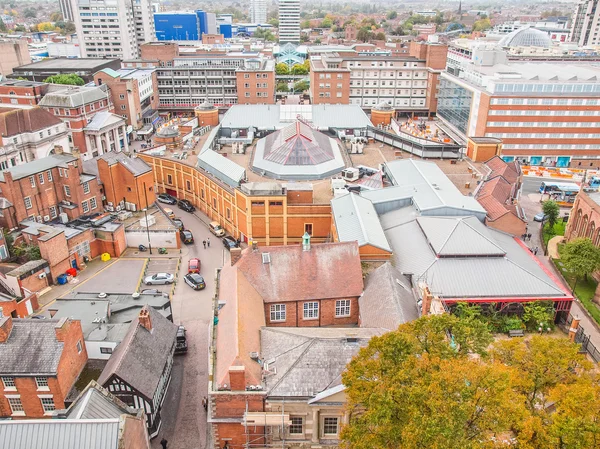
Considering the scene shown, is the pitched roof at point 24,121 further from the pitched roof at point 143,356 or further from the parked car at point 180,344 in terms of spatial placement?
the pitched roof at point 143,356

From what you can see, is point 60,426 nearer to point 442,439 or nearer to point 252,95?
point 442,439

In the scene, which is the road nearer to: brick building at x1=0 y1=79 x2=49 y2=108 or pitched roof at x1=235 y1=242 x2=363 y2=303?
pitched roof at x1=235 y1=242 x2=363 y2=303

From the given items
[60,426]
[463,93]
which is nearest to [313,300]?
[60,426]

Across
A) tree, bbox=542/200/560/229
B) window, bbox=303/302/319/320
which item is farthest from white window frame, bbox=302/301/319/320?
tree, bbox=542/200/560/229

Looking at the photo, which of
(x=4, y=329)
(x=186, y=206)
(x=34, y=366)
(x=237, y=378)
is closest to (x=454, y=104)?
(x=186, y=206)

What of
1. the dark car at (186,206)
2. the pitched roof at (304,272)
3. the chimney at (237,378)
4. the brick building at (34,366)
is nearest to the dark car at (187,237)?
the dark car at (186,206)

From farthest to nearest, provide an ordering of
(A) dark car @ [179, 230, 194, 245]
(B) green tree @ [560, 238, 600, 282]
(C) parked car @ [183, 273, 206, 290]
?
(A) dark car @ [179, 230, 194, 245] → (C) parked car @ [183, 273, 206, 290] → (B) green tree @ [560, 238, 600, 282]
